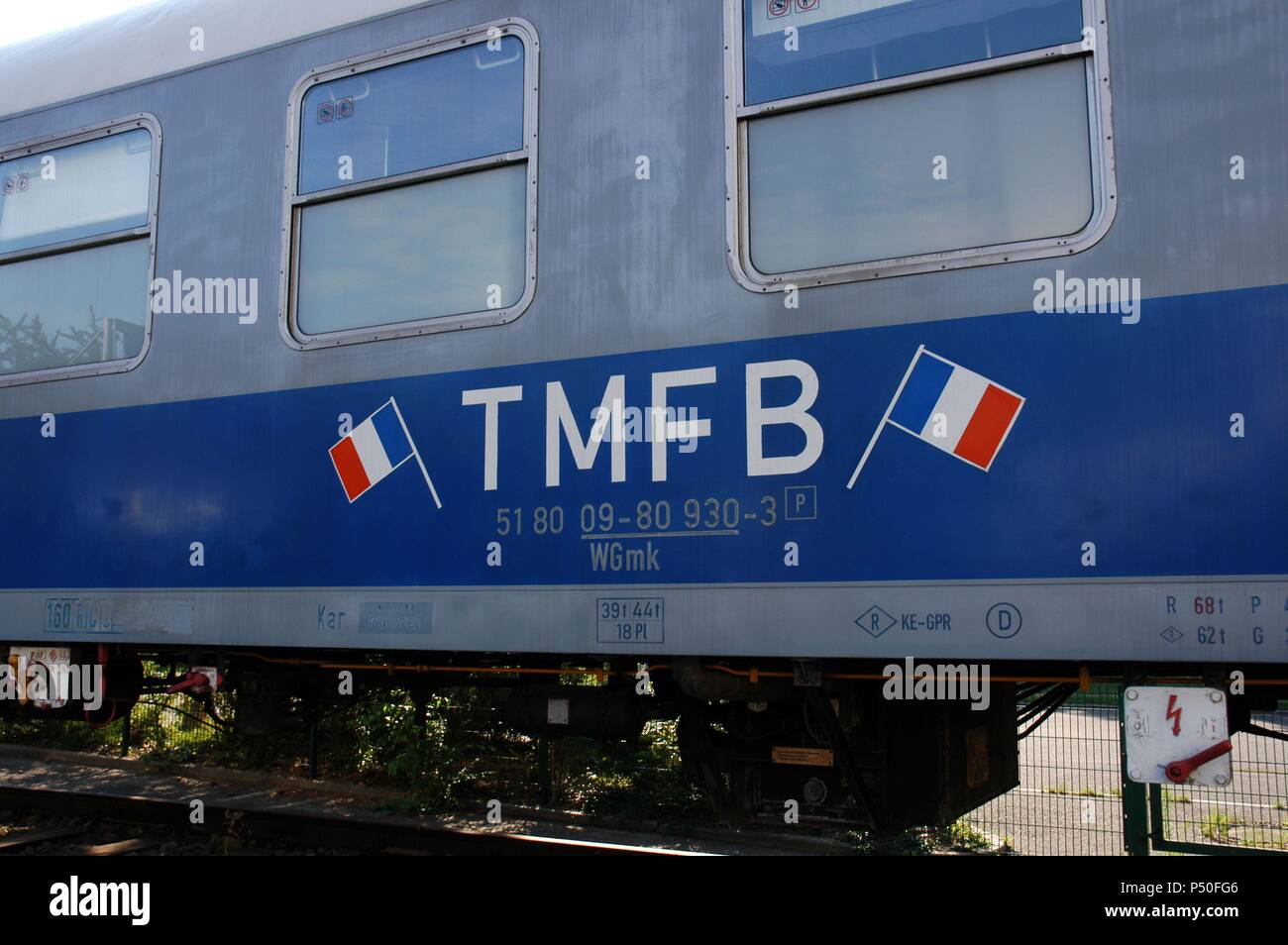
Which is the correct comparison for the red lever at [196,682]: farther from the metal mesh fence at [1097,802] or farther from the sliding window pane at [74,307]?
the metal mesh fence at [1097,802]

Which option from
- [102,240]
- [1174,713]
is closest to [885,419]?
[1174,713]

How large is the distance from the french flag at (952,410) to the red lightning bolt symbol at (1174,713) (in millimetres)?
852

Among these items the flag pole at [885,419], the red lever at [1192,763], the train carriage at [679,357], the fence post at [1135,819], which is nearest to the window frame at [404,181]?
the train carriage at [679,357]

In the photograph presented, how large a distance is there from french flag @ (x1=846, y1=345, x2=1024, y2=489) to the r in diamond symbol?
14.9 inches

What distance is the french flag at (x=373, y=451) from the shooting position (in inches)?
157

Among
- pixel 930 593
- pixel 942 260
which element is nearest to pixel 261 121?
pixel 942 260

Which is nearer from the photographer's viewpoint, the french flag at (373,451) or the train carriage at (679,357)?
the train carriage at (679,357)

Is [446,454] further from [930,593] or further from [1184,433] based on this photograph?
[1184,433]

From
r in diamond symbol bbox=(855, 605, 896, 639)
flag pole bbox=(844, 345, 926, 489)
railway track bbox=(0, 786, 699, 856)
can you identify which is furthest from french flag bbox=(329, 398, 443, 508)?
railway track bbox=(0, 786, 699, 856)

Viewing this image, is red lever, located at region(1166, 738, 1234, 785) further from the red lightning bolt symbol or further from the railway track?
the railway track

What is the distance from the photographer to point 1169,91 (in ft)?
9.96

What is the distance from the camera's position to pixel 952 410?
3.17 m

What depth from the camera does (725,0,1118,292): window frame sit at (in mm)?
3088

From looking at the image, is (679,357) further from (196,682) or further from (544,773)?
(544,773)
